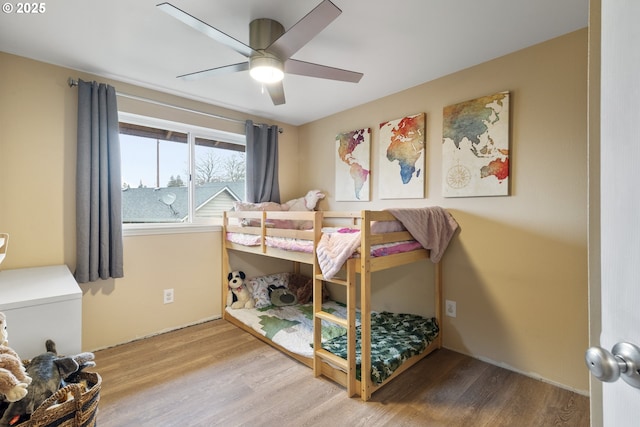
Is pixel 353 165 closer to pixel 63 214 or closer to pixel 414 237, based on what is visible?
pixel 414 237

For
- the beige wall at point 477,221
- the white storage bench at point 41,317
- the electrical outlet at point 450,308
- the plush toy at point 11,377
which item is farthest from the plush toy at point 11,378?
the electrical outlet at point 450,308

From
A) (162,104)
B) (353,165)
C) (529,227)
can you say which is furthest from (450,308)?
(162,104)

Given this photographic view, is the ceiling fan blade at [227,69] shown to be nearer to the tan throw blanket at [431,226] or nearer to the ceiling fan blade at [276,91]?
the ceiling fan blade at [276,91]

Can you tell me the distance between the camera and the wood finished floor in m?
1.52

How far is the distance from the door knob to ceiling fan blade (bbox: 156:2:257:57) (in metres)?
1.64

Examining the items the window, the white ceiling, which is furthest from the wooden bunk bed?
the white ceiling

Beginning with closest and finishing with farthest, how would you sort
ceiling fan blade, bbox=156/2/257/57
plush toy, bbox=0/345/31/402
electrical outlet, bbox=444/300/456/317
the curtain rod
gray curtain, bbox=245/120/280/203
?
plush toy, bbox=0/345/31/402, ceiling fan blade, bbox=156/2/257/57, the curtain rod, electrical outlet, bbox=444/300/456/317, gray curtain, bbox=245/120/280/203

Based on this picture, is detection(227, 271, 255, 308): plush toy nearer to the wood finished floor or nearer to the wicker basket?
the wood finished floor

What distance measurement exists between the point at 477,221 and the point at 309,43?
5.55 ft

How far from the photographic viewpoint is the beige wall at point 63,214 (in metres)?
1.93

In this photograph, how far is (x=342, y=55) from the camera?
197 cm

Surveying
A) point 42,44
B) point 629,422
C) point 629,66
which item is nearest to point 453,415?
point 629,422

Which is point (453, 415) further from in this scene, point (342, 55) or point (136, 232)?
point (136, 232)

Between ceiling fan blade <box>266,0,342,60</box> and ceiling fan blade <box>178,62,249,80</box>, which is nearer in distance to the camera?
ceiling fan blade <box>266,0,342,60</box>
